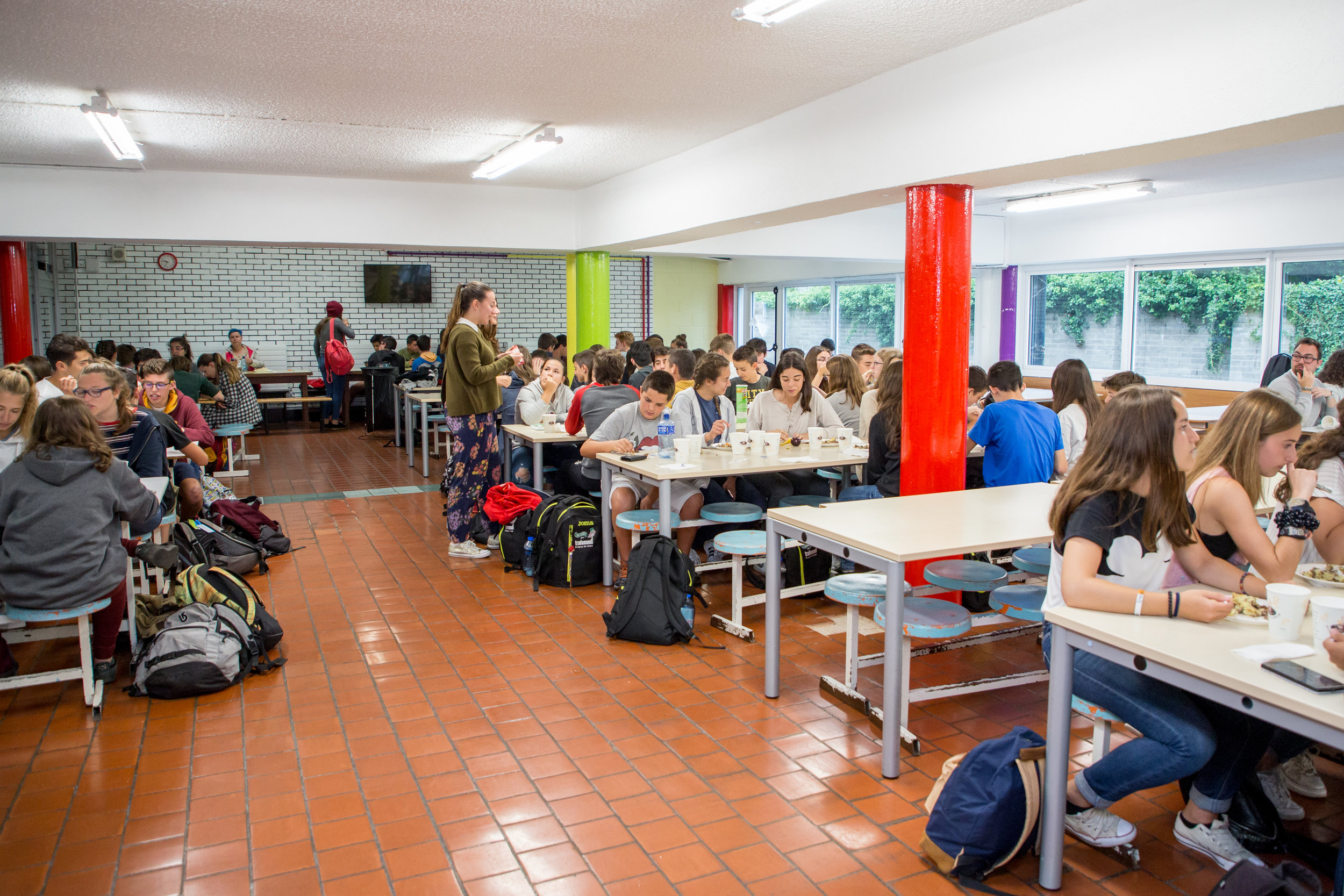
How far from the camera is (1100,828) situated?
8.66 ft

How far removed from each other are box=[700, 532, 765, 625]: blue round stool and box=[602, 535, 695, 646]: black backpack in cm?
23

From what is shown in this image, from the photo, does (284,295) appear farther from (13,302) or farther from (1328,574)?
(1328,574)

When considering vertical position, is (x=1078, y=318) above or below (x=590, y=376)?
above

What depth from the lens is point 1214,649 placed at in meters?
2.14

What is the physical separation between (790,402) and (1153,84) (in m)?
2.79

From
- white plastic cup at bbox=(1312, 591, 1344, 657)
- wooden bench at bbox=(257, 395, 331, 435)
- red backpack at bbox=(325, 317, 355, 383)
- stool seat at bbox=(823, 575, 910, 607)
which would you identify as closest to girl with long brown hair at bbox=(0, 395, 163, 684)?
stool seat at bbox=(823, 575, 910, 607)

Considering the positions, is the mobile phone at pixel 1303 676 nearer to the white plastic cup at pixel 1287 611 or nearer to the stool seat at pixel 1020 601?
the white plastic cup at pixel 1287 611

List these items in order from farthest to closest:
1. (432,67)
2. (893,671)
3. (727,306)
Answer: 1. (727,306)
2. (432,67)
3. (893,671)

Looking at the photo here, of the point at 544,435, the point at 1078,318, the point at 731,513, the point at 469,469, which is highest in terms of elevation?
the point at 1078,318

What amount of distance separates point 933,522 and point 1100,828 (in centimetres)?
116

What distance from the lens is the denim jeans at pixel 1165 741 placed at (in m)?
2.38

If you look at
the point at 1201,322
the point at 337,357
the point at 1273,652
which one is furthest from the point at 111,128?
the point at 1201,322

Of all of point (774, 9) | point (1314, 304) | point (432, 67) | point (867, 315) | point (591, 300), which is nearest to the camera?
point (774, 9)

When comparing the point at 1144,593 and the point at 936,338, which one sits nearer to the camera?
the point at 1144,593
